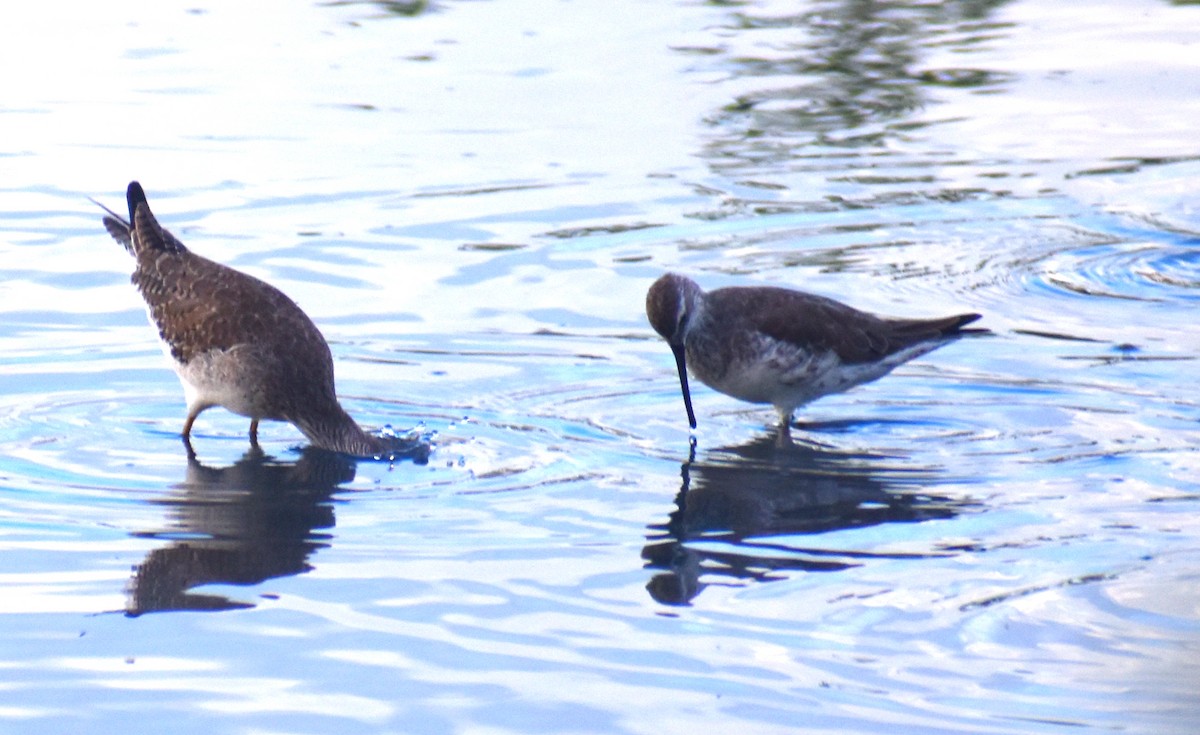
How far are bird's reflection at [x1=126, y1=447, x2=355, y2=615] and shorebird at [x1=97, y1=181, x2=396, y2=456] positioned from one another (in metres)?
0.21

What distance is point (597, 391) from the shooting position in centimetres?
1021

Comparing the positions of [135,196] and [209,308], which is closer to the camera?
[209,308]

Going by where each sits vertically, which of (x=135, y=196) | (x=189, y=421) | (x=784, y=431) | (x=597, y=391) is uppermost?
(x=135, y=196)

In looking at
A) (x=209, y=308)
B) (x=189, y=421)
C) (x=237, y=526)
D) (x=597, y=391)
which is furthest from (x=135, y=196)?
(x=237, y=526)

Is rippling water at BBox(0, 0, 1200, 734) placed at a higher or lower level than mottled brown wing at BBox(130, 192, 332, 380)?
lower

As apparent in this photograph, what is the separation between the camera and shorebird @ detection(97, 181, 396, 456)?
9359mm

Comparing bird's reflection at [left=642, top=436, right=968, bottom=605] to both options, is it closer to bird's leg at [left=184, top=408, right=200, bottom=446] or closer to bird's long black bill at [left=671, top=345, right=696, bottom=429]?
bird's long black bill at [left=671, top=345, right=696, bottom=429]

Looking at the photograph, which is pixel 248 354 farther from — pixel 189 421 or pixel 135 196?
pixel 135 196

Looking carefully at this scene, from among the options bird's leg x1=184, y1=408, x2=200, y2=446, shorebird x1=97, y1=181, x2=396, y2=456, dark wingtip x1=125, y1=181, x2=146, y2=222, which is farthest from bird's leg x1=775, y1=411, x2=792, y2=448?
dark wingtip x1=125, y1=181, x2=146, y2=222

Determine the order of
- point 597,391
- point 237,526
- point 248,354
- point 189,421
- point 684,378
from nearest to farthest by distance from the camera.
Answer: point 237,526
point 248,354
point 189,421
point 684,378
point 597,391

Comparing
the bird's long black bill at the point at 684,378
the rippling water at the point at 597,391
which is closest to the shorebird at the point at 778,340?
the bird's long black bill at the point at 684,378

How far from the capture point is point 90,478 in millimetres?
8727

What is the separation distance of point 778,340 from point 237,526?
10.7ft

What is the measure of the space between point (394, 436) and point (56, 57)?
10.4 m
